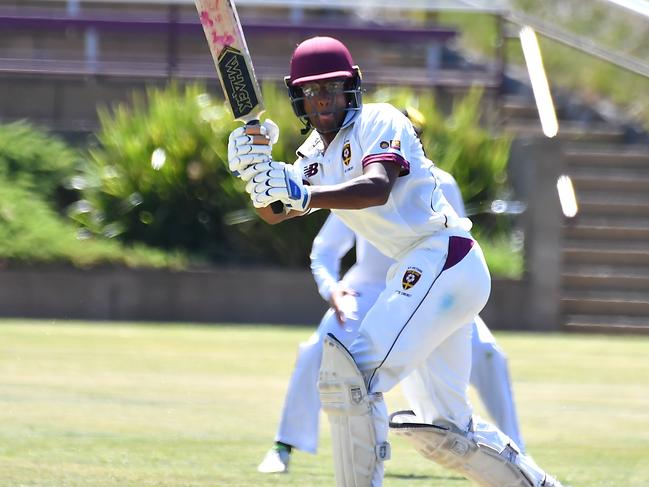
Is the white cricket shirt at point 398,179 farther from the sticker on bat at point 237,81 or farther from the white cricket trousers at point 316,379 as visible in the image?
the white cricket trousers at point 316,379

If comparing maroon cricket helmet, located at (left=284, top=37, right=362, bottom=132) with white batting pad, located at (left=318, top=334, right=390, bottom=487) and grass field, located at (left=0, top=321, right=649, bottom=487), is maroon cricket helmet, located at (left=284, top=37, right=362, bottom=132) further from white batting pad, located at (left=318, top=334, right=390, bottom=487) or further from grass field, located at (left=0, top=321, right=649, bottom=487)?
grass field, located at (left=0, top=321, right=649, bottom=487)

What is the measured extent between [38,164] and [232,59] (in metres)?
11.9

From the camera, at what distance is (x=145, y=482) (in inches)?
255

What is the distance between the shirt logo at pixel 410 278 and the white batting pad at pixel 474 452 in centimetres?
54

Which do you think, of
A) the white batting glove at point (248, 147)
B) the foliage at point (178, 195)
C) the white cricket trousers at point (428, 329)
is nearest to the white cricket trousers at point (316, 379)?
the white cricket trousers at point (428, 329)

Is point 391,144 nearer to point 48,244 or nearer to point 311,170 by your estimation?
point 311,170

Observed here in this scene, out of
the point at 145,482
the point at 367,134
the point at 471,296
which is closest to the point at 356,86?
the point at 367,134

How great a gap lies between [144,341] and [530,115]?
831 centimetres

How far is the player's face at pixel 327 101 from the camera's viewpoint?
5.55 meters

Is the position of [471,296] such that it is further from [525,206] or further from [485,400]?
[525,206]

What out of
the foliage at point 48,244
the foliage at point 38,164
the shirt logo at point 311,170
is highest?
the foliage at point 38,164

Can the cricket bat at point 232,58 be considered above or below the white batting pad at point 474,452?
above

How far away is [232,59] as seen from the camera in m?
5.56

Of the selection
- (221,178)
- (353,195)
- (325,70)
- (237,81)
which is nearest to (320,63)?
(325,70)
